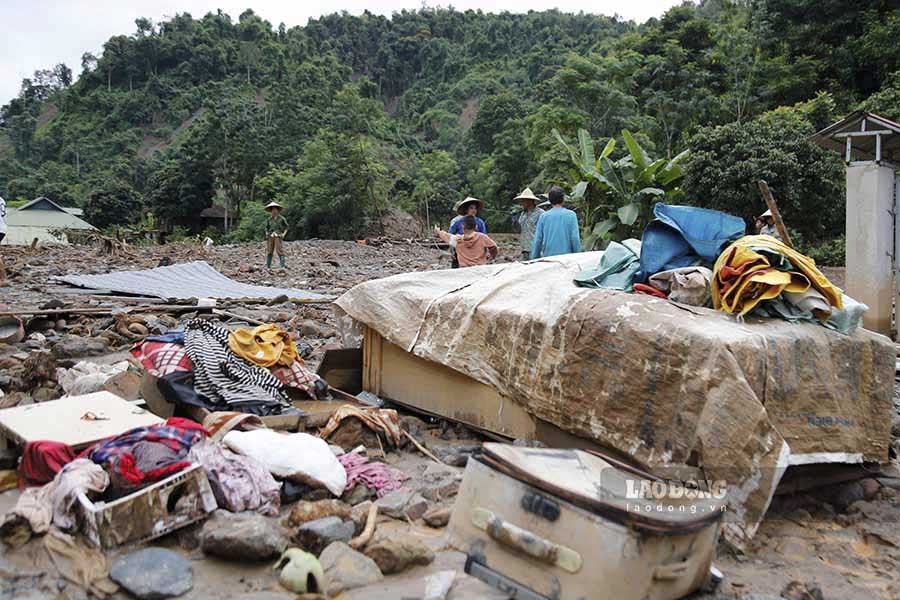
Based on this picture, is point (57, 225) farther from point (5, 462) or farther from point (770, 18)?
point (5, 462)

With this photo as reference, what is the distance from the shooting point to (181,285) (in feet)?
34.8

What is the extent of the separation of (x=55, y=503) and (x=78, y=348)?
3.69 m

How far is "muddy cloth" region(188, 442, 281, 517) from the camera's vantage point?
3062 millimetres

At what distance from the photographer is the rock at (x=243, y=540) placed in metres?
2.67

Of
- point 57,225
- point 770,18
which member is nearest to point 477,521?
point 770,18

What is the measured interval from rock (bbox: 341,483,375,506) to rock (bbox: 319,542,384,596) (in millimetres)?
623

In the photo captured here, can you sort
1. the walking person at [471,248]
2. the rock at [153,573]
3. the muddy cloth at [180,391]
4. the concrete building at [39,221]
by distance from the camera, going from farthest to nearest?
the concrete building at [39,221] < the walking person at [471,248] < the muddy cloth at [180,391] < the rock at [153,573]

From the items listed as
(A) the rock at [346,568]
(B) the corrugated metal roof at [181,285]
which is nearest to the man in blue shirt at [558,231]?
(A) the rock at [346,568]

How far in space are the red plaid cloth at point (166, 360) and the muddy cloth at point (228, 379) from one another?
0.05 meters

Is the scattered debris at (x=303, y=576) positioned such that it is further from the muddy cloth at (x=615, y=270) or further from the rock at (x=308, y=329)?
the rock at (x=308, y=329)

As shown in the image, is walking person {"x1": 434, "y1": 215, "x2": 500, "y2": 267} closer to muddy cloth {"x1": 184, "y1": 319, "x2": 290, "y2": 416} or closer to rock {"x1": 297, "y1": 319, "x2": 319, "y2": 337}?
rock {"x1": 297, "y1": 319, "x2": 319, "y2": 337}

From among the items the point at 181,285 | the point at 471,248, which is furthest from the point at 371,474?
the point at 181,285

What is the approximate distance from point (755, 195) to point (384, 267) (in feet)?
30.1

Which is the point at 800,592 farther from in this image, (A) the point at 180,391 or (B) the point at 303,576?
(A) the point at 180,391
